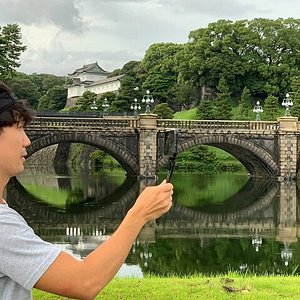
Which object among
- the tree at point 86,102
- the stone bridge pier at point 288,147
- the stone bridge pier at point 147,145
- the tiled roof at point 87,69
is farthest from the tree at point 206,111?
the tiled roof at point 87,69

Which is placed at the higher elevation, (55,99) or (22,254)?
(55,99)

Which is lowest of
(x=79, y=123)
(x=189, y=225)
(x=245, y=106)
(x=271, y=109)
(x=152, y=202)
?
(x=189, y=225)

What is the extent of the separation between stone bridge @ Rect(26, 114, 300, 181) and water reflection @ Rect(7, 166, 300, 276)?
3316mm

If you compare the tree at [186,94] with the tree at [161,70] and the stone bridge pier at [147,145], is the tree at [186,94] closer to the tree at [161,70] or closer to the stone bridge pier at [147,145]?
the tree at [161,70]

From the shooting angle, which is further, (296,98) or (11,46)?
(296,98)

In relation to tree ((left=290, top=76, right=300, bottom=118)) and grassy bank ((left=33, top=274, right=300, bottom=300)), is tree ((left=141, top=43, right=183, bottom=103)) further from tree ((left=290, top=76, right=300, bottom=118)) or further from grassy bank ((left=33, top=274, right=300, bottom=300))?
grassy bank ((left=33, top=274, right=300, bottom=300))

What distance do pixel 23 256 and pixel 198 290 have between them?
625 cm

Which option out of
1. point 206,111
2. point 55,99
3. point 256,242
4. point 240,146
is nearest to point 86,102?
point 206,111

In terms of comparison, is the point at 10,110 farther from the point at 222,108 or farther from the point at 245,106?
the point at 245,106

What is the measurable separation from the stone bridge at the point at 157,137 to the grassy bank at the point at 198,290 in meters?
33.5

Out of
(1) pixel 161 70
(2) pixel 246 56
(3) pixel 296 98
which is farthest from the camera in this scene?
(1) pixel 161 70

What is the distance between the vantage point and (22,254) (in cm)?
223

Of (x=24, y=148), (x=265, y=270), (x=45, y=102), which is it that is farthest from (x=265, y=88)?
(x=24, y=148)

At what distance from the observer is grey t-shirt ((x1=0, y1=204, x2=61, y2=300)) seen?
7.33 ft
